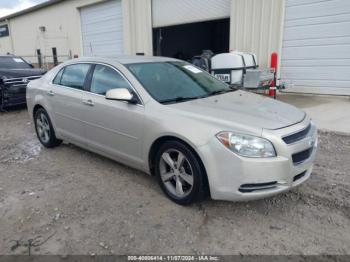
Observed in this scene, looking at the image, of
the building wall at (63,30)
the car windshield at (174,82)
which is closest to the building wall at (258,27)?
the building wall at (63,30)

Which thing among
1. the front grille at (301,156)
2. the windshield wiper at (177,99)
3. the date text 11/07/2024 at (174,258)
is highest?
the windshield wiper at (177,99)

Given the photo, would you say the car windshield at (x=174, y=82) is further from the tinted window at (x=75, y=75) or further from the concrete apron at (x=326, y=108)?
the concrete apron at (x=326, y=108)

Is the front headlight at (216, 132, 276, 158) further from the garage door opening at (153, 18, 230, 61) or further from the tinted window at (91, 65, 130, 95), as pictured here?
the garage door opening at (153, 18, 230, 61)

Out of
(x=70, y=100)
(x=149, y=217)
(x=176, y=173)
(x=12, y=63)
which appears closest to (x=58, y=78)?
(x=70, y=100)

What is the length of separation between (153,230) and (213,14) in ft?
31.6

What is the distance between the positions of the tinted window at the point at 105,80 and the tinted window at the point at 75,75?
0.25 meters

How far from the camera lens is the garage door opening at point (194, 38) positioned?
18766 millimetres

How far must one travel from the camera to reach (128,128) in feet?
12.0

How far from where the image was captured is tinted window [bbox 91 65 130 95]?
3.87 meters

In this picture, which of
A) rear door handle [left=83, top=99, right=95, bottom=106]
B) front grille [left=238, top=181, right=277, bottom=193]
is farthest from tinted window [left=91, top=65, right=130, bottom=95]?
front grille [left=238, top=181, right=277, bottom=193]

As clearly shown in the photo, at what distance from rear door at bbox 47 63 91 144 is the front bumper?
2189 mm

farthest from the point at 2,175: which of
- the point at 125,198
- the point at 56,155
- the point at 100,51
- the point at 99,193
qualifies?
the point at 100,51

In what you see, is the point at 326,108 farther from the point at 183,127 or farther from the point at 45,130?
the point at 45,130

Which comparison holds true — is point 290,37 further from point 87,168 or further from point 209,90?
point 87,168
